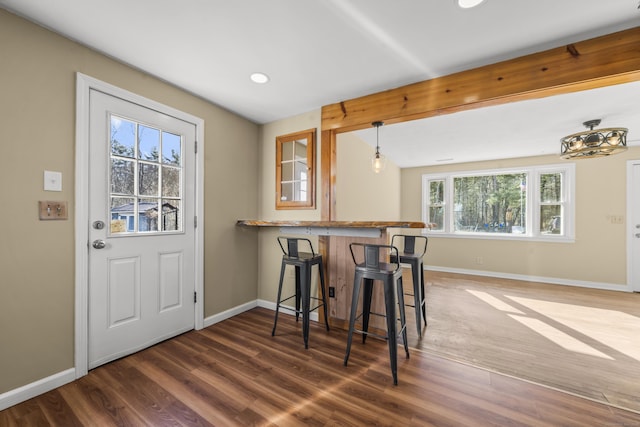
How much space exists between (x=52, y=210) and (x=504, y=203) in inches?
258

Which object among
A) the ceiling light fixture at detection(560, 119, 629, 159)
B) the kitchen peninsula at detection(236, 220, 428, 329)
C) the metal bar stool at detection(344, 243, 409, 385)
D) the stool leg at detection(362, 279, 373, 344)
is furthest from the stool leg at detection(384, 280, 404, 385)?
Answer: the ceiling light fixture at detection(560, 119, 629, 159)

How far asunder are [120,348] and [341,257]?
2035 mm

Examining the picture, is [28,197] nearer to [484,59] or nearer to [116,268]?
[116,268]

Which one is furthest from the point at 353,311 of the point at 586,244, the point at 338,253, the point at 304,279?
the point at 586,244

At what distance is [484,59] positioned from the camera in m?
2.05

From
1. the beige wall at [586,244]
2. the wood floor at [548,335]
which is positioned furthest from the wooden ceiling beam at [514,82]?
the beige wall at [586,244]

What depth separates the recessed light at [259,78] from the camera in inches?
89.6

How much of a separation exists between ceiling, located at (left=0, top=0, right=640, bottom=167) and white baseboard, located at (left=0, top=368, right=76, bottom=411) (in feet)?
7.63

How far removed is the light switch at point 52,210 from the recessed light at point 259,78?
172cm

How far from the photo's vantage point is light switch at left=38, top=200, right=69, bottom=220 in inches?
67.0

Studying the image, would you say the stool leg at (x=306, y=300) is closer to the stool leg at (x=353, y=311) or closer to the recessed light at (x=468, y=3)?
the stool leg at (x=353, y=311)

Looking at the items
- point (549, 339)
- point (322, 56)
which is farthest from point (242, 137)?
point (549, 339)

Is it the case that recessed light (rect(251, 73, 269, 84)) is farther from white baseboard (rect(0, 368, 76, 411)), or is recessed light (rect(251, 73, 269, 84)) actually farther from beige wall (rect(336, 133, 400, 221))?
white baseboard (rect(0, 368, 76, 411))

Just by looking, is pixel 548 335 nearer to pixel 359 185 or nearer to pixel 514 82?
pixel 514 82
